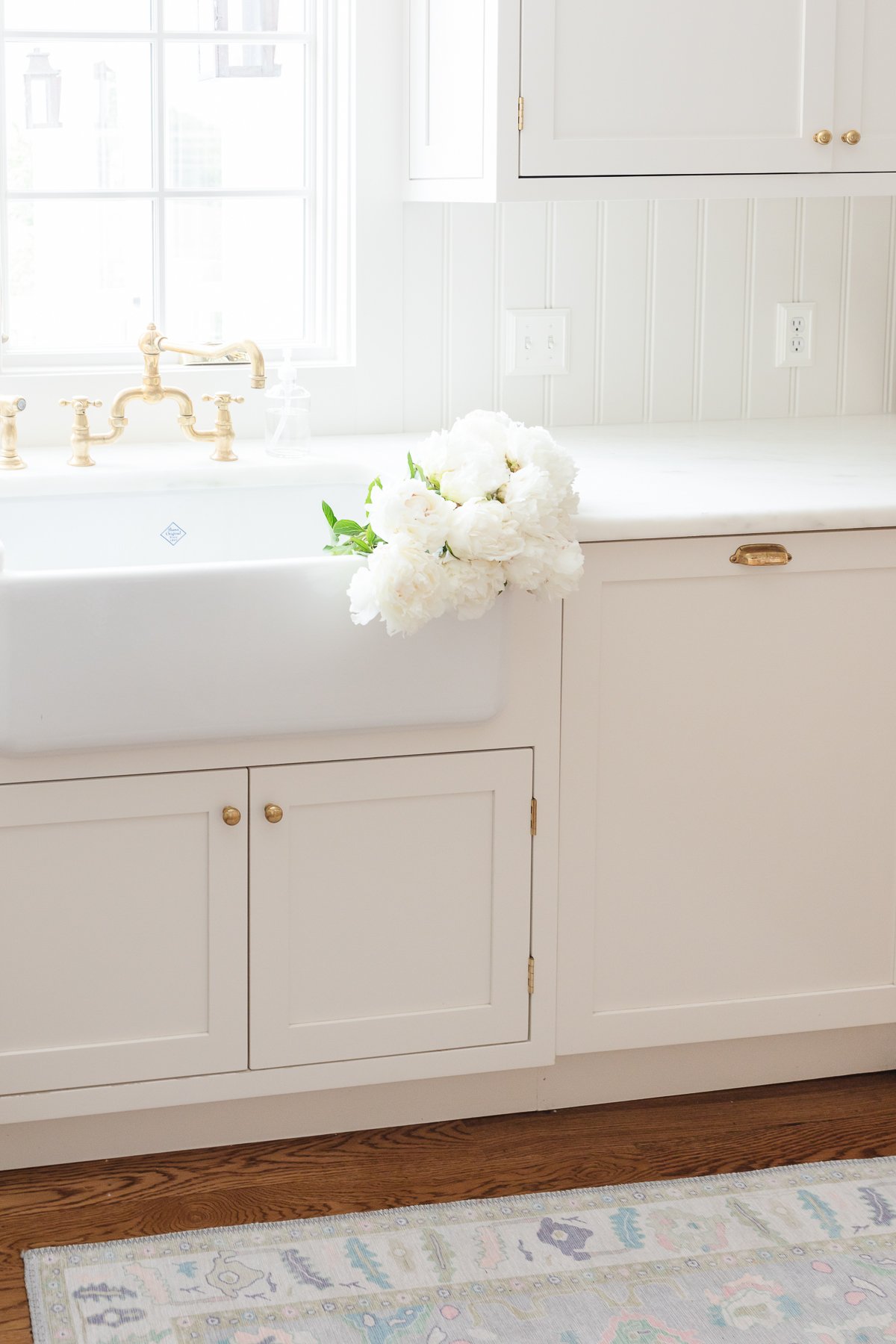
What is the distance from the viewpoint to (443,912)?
2035 millimetres

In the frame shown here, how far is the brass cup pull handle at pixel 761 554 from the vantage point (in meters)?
2.01

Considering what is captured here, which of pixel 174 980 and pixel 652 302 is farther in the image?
pixel 652 302

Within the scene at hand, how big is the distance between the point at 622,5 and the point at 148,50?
0.81m

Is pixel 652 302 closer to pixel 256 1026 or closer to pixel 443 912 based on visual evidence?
pixel 443 912

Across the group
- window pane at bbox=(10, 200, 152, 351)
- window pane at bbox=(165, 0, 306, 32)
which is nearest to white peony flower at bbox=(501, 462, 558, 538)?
window pane at bbox=(10, 200, 152, 351)

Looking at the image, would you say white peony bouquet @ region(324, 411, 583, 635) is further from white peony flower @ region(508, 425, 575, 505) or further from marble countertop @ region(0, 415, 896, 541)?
marble countertop @ region(0, 415, 896, 541)

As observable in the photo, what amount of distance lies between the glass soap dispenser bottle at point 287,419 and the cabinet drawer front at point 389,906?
621 mm

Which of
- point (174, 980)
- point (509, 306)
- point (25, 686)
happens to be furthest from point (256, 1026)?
point (509, 306)

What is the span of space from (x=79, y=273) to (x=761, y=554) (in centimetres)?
122

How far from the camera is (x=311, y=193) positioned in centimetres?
257

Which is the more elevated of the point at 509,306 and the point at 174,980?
the point at 509,306

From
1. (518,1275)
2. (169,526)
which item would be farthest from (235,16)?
(518,1275)

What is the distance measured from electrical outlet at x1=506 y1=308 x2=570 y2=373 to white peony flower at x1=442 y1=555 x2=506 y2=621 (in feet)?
2.93

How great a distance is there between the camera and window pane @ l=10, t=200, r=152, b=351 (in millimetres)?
2475
